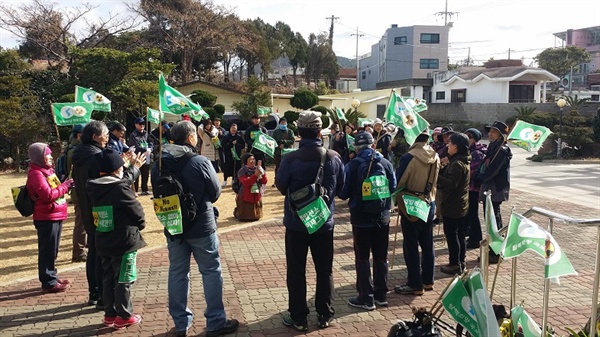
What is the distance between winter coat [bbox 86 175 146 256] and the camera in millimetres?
4738

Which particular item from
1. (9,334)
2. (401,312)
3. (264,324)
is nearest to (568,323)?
(401,312)

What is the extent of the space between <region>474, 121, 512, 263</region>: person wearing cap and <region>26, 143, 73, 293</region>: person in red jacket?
225 inches

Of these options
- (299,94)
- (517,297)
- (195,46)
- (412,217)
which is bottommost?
(517,297)

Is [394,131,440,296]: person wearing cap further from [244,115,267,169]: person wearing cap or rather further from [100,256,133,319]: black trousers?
[244,115,267,169]: person wearing cap

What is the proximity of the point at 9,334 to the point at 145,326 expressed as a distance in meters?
1.27

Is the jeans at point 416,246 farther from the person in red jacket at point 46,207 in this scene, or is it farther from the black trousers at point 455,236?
the person in red jacket at point 46,207

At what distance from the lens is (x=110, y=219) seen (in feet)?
15.6

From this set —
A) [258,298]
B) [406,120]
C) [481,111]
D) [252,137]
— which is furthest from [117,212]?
[481,111]

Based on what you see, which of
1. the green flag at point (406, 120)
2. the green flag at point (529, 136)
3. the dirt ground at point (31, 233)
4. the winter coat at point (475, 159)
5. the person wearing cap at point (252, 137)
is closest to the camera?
the green flag at point (406, 120)

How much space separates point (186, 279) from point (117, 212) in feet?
2.95

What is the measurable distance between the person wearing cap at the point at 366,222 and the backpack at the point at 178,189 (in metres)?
1.68

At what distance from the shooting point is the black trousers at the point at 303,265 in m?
4.95

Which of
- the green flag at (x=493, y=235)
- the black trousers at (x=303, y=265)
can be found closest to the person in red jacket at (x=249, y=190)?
the black trousers at (x=303, y=265)

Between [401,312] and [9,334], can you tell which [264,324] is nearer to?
[401,312]
